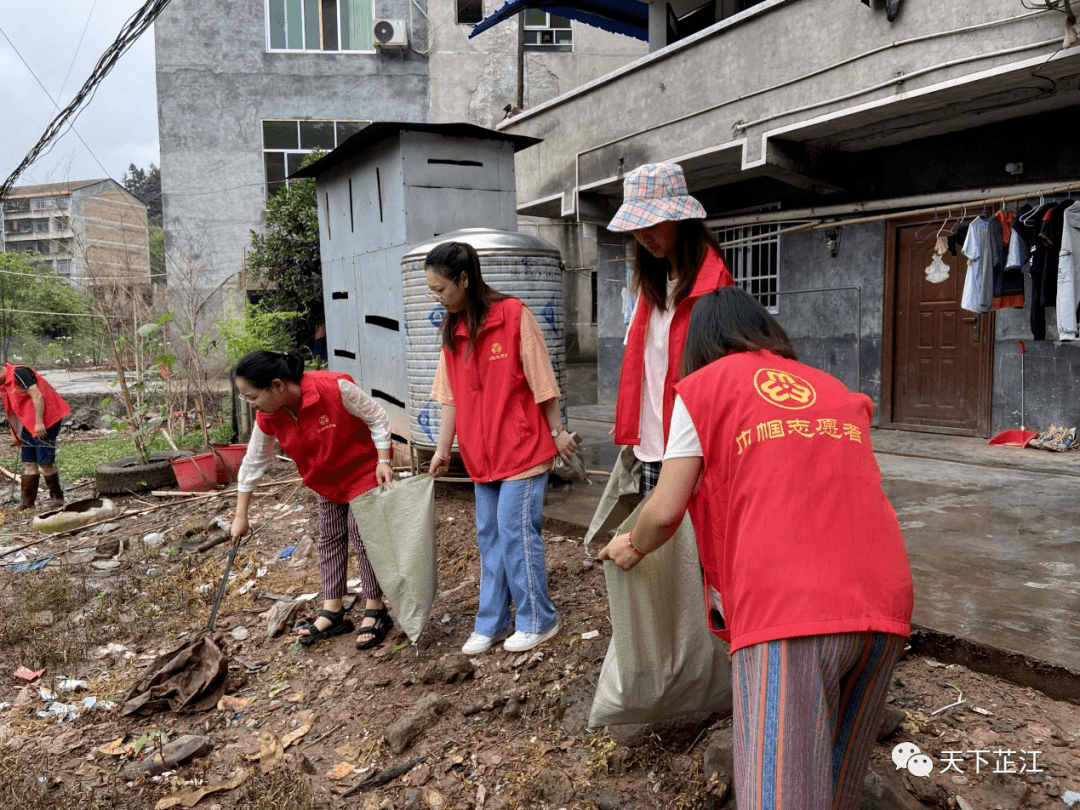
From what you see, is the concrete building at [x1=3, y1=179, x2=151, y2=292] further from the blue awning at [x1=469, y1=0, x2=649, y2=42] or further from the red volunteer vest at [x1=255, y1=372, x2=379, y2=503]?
the red volunteer vest at [x1=255, y1=372, x2=379, y2=503]

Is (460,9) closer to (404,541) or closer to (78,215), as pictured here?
(78,215)

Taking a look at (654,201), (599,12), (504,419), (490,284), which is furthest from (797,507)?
(599,12)

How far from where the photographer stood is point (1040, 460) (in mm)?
6621

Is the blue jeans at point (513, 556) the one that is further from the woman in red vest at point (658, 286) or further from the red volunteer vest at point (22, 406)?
the red volunteer vest at point (22, 406)

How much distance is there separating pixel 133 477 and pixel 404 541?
510 cm

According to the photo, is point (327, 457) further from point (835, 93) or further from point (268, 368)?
point (835, 93)

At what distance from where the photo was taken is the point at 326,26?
17.1 m

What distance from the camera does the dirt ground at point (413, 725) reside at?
254cm

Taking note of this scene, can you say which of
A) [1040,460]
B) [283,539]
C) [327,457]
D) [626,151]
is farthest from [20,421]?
[1040,460]

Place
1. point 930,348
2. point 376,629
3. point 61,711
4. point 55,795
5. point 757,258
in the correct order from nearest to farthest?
point 55,795, point 61,711, point 376,629, point 930,348, point 757,258

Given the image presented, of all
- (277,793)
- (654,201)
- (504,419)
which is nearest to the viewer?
(654,201)

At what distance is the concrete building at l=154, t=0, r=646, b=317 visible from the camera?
16.4 meters

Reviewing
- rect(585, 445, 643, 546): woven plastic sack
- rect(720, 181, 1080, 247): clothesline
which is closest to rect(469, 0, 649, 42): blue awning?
rect(720, 181, 1080, 247): clothesline

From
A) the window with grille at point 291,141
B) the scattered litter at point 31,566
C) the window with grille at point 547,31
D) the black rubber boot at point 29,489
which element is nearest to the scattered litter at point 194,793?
the scattered litter at point 31,566
